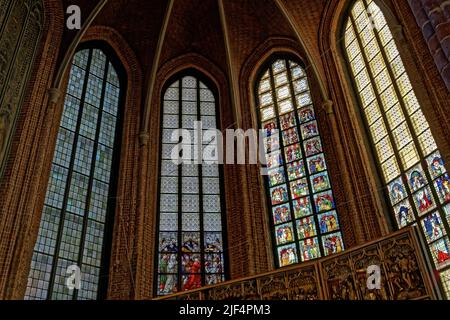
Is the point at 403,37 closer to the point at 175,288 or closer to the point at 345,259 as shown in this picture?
the point at 345,259

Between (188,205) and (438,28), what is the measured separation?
8.22 meters

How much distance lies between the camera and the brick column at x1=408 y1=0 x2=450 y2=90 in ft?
28.4

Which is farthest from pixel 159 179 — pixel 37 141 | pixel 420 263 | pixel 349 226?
pixel 420 263

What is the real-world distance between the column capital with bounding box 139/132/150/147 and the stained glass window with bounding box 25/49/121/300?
0.78 meters

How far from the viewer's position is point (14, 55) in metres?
12.3

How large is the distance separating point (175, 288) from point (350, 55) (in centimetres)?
787

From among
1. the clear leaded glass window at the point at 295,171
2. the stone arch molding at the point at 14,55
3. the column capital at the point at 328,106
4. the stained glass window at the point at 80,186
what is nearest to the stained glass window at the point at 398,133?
the column capital at the point at 328,106

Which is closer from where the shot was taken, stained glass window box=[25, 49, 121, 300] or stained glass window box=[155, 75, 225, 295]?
stained glass window box=[25, 49, 121, 300]

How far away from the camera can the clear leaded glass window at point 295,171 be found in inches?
529

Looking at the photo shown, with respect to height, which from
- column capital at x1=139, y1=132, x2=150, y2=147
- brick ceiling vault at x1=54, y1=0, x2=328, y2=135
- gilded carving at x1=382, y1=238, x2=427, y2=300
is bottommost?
gilded carving at x1=382, y1=238, x2=427, y2=300

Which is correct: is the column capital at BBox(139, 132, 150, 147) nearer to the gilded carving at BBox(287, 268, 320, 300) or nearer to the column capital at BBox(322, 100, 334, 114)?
the column capital at BBox(322, 100, 334, 114)

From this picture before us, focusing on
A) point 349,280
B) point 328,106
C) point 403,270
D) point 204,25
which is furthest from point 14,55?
point 403,270

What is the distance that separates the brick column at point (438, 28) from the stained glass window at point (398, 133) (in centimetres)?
314

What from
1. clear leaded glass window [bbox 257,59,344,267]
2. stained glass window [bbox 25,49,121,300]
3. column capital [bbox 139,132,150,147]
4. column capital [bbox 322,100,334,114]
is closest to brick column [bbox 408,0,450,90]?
column capital [bbox 322,100,334,114]
